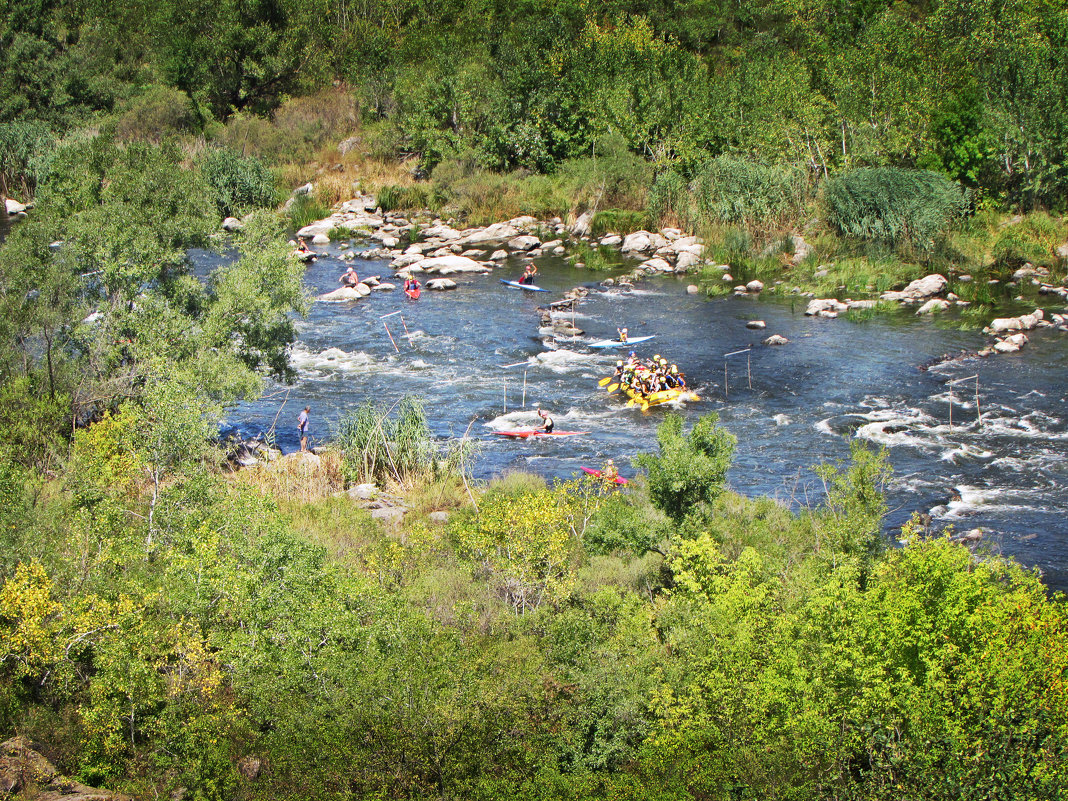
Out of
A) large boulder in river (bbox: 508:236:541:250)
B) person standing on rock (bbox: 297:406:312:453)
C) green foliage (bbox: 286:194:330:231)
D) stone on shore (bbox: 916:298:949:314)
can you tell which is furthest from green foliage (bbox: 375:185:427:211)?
person standing on rock (bbox: 297:406:312:453)

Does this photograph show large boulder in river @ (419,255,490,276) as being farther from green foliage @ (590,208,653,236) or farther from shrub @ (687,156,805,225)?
shrub @ (687,156,805,225)

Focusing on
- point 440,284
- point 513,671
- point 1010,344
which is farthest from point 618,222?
point 513,671

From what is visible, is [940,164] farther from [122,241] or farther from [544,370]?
[122,241]

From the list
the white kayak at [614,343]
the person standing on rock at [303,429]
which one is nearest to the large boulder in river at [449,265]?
the white kayak at [614,343]

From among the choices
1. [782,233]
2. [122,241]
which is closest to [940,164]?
[782,233]

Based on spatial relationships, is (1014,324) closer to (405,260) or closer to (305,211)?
(405,260)
